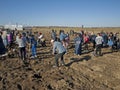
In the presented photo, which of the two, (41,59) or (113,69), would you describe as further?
(41,59)

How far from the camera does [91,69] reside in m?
11.9

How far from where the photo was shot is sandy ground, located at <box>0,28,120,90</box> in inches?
Answer: 351

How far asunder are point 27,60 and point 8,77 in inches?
155

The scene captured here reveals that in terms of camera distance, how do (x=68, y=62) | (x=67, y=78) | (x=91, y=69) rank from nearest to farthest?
(x=67, y=78), (x=91, y=69), (x=68, y=62)

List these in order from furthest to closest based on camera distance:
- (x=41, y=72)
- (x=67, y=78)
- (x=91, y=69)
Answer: (x=91, y=69) < (x=41, y=72) < (x=67, y=78)

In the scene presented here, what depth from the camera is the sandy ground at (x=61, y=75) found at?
8.92 m

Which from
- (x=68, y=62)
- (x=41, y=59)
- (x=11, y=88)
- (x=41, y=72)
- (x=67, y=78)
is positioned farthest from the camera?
(x=41, y=59)

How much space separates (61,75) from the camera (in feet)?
34.3

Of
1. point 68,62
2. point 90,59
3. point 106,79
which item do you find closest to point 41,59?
point 68,62

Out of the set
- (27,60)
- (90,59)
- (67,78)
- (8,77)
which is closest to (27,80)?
(8,77)

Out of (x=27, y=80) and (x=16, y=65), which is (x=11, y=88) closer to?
(x=27, y=80)

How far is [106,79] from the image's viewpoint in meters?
10.1

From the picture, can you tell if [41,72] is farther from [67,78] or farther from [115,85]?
[115,85]

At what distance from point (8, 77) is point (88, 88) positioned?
3717 millimetres
